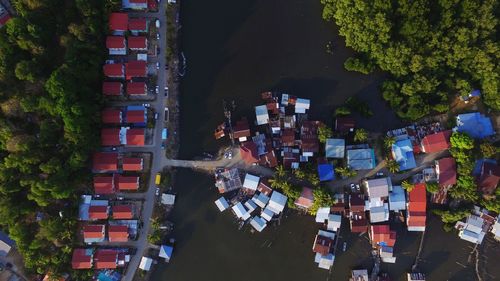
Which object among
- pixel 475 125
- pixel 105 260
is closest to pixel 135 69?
pixel 105 260

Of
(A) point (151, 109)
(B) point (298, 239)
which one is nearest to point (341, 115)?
(B) point (298, 239)

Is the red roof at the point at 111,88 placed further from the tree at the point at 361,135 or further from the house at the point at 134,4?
the tree at the point at 361,135

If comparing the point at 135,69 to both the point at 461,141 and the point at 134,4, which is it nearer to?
the point at 134,4

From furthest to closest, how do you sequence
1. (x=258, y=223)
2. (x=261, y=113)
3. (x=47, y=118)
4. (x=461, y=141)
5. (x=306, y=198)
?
(x=261, y=113), (x=258, y=223), (x=306, y=198), (x=461, y=141), (x=47, y=118)

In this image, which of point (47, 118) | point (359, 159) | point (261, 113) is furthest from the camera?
point (261, 113)

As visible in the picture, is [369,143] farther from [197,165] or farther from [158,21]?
[158,21]

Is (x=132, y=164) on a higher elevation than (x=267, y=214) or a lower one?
higher

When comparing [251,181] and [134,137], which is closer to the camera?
[134,137]
